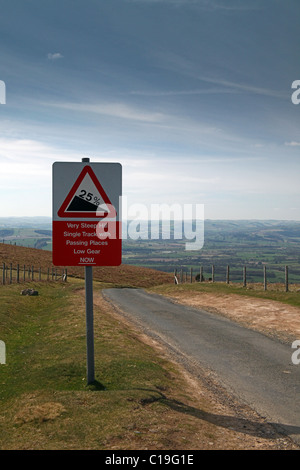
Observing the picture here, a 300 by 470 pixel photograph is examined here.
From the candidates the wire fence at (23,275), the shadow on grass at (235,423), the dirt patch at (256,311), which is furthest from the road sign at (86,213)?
the wire fence at (23,275)

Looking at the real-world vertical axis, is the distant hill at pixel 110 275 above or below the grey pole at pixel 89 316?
below

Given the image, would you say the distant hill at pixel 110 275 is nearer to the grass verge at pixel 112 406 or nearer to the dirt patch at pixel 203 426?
the grass verge at pixel 112 406

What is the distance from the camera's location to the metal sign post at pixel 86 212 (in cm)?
911

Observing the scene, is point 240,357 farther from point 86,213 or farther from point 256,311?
point 256,311

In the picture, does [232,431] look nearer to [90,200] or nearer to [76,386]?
[76,386]

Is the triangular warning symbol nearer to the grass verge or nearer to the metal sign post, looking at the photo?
the metal sign post

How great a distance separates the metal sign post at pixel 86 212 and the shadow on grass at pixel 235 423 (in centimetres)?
318

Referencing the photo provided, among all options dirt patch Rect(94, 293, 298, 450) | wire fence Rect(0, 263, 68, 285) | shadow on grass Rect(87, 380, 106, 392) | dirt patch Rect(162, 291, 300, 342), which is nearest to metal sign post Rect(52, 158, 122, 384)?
shadow on grass Rect(87, 380, 106, 392)

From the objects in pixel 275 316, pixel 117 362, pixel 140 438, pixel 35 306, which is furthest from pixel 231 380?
pixel 35 306

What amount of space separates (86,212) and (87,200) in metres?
0.26

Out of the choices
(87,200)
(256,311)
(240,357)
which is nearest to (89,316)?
(87,200)

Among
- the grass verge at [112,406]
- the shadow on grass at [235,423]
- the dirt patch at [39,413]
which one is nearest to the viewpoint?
the grass verge at [112,406]

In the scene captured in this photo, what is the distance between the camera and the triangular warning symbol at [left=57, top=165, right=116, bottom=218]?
912 centimetres

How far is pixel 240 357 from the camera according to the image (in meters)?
14.0
